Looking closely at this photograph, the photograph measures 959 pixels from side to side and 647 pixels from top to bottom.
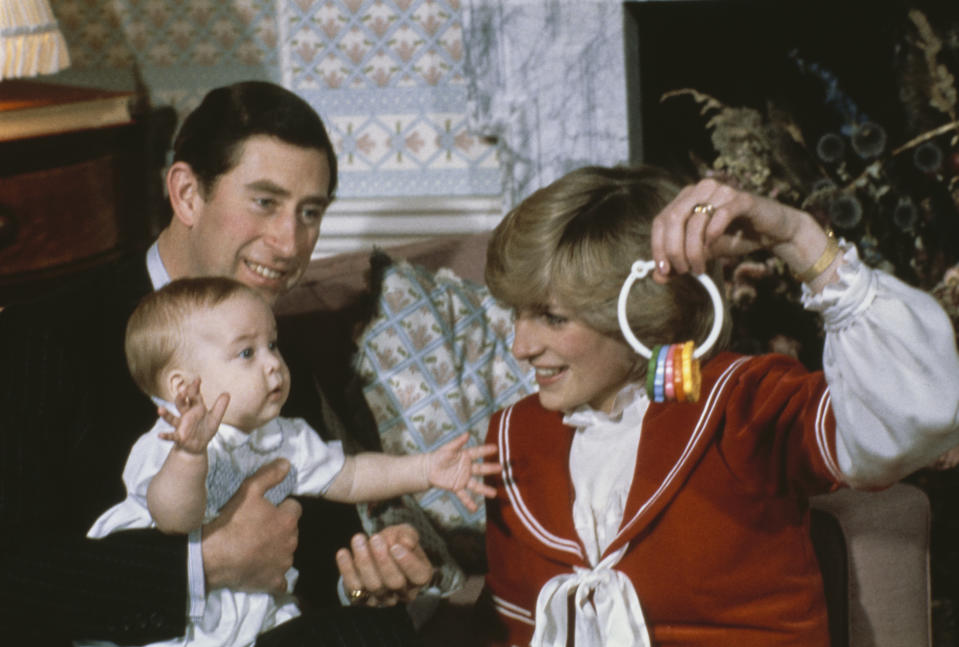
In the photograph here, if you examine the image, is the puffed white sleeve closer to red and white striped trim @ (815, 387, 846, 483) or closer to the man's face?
red and white striped trim @ (815, 387, 846, 483)

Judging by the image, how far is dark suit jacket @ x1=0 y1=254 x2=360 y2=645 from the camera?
1.63m

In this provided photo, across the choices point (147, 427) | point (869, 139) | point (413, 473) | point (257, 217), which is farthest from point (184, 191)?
point (869, 139)

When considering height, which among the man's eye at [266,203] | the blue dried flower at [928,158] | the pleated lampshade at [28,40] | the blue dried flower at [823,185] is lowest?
the blue dried flower at [823,185]

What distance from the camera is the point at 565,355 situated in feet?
5.65

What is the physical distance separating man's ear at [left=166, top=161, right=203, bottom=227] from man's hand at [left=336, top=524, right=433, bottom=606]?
676 millimetres

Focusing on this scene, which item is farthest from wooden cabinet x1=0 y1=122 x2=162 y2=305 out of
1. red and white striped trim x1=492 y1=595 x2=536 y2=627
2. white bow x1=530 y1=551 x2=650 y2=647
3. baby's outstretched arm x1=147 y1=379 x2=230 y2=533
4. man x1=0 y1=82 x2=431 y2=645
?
white bow x1=530 y1=551 x2=650 y2=647

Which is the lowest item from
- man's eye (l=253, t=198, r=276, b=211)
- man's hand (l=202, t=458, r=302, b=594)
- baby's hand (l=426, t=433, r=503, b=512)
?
man's hand (l=202, t=458, r=302, b=594)

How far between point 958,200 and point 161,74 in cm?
224

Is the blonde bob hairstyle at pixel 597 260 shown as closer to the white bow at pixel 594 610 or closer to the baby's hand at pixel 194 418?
the white bow at pixel 594 610

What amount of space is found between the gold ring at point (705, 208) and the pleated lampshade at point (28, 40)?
2.08 meters

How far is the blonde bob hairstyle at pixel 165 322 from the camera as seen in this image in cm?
166

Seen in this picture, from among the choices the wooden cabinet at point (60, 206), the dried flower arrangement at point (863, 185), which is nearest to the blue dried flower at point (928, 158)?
the dried flower arrangement at point (863, 185)

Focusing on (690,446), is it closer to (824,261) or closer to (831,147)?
(824,261)

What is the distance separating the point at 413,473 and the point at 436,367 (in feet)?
1.61
